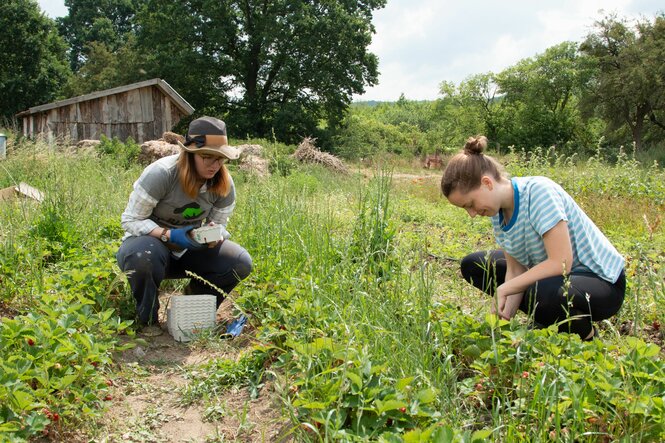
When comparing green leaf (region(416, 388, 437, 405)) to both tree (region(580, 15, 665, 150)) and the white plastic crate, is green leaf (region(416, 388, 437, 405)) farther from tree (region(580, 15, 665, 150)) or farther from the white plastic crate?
tree (region(580, 15, 665, 150))

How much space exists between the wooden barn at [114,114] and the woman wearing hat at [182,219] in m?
16.5

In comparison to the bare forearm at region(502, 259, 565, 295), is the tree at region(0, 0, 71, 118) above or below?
above

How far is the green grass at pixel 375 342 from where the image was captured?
6.08 ft

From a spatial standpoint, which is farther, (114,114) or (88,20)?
(88,20)

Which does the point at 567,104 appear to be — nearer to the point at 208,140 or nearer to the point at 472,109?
the point at 472,109

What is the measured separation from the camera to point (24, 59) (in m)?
34.3

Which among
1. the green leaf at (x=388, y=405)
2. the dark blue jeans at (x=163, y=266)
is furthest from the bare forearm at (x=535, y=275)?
the dark blue jeans at (x=163, y=266)

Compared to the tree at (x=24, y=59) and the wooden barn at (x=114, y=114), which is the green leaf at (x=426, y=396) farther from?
the tree at (x=24, y=59)

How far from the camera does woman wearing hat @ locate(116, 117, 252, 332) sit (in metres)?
3.52

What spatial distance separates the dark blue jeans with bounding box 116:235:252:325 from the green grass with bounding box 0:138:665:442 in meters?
0.18

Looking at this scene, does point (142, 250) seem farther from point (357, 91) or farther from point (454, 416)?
point (357, 91)

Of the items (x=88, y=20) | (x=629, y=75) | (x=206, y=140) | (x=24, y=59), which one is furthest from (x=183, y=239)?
(x=88, y=20)

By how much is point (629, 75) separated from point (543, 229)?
26769 mm

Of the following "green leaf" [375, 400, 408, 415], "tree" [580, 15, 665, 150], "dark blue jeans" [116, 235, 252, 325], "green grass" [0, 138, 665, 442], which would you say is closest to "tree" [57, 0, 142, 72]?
"tree" [580, 15, 665, 150]
